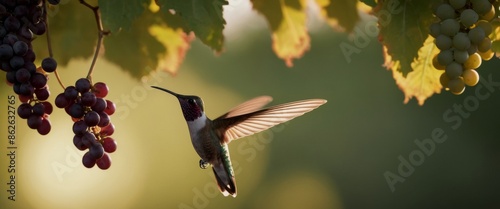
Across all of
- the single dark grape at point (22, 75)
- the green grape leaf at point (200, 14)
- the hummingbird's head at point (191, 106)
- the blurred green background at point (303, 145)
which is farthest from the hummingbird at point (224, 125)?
the blurred green background at point (303, 145)

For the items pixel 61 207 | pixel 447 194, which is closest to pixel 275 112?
pixel 61 207

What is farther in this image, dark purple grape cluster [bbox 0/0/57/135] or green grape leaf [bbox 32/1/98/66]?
green grape leaf [bbox 32/1/98/66]

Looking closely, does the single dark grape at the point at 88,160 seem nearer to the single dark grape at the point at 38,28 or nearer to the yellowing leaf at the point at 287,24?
the single dark grape at the point at 38,28

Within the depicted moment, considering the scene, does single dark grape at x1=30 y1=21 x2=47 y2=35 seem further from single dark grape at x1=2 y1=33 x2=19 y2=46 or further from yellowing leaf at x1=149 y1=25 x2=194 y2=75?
yellowing leaf at x1=149 y1=25 x2=194 y2=75

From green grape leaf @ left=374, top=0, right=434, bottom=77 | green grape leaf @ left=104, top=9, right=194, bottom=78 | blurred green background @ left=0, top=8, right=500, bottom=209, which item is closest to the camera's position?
green grape leaf @ left=374, top=0, right=434, bottom=77

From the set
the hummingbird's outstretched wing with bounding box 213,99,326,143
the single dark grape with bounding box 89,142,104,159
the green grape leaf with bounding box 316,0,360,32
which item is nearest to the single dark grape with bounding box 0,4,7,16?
the single dark grape with bounding box 89,142,104,159

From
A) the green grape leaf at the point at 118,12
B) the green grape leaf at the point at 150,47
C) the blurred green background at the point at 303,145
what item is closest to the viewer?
the green grape leaf at the point at 118,12

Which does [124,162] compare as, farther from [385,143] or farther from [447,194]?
[447,194]

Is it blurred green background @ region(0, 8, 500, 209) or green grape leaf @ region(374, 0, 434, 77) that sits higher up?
green grape leaf @ region(374, 0, 434, 77)
